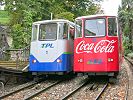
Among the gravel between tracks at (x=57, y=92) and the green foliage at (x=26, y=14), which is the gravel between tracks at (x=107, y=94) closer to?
the gravel between tracks at (x=57, y=92)

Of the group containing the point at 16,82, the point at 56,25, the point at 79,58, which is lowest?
the point at 16,82

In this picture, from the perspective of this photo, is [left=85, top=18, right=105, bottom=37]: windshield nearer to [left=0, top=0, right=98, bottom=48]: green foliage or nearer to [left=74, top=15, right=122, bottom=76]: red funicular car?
[left=74, top=15, right=122, bottom=76]: red funicular car

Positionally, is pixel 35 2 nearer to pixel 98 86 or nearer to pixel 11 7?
pixel 11 7

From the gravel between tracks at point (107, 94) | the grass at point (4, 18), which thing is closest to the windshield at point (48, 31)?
the gravel between tracks at point (107, 94)

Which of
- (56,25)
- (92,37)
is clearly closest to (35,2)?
(56,25)

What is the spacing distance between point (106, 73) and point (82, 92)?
8.39 feet

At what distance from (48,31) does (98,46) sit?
306 cm

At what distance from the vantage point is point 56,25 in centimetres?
1875

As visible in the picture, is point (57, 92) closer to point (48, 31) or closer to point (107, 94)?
point (107, 94)

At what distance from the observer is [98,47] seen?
A: 1712 centimetres

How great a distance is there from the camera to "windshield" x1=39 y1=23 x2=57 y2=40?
18.7m

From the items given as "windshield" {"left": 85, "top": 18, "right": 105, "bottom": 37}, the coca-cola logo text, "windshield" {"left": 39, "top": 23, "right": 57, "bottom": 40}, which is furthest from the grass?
the coca-cola logo text

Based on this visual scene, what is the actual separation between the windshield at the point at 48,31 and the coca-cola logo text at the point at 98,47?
1799 millimetres

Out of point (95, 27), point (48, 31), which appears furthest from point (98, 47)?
point (48, 31)
